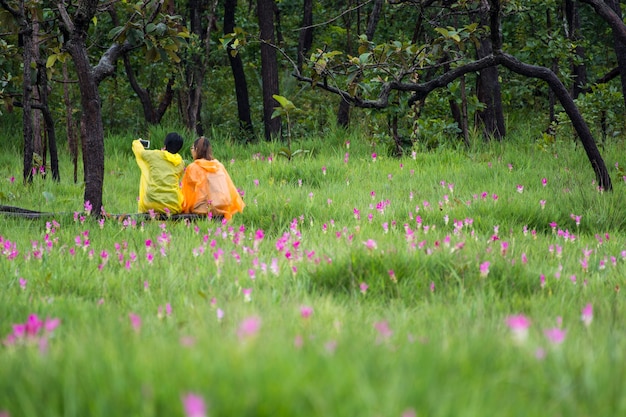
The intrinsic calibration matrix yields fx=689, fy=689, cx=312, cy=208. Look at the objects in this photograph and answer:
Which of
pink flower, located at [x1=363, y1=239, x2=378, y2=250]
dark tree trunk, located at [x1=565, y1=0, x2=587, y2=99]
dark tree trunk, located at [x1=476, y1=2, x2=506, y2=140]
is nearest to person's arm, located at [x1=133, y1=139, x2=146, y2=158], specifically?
pink flower, located at [x1=363, y1=239, x2=378, y2=250]

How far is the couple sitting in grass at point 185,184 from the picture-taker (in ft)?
25.9

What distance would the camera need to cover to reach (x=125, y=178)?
10773mm

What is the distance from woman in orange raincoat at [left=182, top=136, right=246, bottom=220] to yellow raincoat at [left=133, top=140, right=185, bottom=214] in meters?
0.14

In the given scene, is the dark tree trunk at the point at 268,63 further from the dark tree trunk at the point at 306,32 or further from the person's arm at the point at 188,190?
the person's arm at the point at 188,190

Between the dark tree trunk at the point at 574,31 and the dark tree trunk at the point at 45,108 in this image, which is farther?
the dark tree trunk at the point at 574,31

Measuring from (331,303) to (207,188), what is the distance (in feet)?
14.6

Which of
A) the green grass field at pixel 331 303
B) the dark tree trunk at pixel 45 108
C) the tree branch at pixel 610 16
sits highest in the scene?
the tree branch at pixel 610 16

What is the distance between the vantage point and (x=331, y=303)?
3.79m

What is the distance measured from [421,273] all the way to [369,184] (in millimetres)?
4444

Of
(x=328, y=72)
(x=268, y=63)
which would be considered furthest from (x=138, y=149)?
(x=268, y=63)

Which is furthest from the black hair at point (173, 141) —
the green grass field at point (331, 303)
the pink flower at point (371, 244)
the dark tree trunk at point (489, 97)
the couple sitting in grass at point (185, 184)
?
the dark tree trunk at point (489, 97)

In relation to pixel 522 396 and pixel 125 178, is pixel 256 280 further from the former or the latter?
pixel 125 178

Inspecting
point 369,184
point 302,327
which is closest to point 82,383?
point 302,327

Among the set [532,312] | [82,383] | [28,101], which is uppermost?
[28,101]
